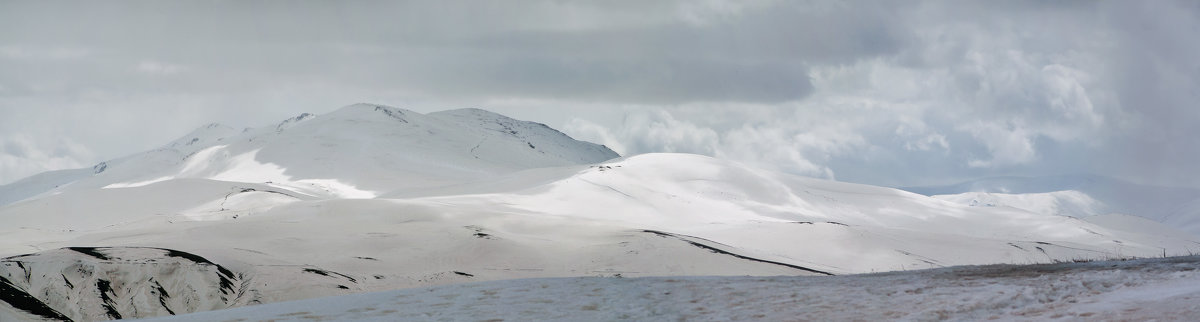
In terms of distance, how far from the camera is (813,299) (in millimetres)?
10781

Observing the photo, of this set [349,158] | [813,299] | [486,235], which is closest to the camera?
[813,299]

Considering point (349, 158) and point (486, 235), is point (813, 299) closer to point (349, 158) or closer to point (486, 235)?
point (486, 235)

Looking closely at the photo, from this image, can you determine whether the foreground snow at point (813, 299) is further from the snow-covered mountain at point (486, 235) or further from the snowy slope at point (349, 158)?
the snowy slope at point (349, 158)

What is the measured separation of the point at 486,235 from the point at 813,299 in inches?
823

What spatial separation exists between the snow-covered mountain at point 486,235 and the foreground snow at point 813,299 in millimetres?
8934

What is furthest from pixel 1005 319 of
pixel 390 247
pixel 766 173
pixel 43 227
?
pixel 766 173

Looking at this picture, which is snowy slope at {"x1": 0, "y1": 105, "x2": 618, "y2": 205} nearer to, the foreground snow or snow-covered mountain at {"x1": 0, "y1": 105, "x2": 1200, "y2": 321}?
snow-covered mountain at {"x1": 0, "y1": 105, "x2": 1200, "y2": 321}

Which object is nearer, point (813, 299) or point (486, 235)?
point (813, 299)

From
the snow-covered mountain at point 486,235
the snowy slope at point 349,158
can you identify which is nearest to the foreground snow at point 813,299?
the snow-covered mountain at point 486,235

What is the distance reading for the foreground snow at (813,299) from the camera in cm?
898

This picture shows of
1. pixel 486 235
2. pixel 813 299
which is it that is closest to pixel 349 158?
pixel 486 235

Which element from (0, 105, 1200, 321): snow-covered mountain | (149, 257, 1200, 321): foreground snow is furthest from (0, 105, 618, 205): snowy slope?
(149, 257, 1200, 321): foreground snow

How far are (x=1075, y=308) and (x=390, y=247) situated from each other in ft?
74.1

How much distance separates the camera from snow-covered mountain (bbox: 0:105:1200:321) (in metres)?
20.1
